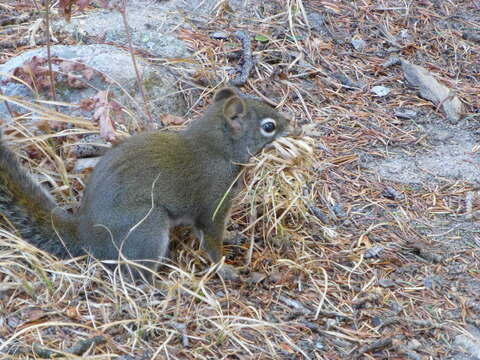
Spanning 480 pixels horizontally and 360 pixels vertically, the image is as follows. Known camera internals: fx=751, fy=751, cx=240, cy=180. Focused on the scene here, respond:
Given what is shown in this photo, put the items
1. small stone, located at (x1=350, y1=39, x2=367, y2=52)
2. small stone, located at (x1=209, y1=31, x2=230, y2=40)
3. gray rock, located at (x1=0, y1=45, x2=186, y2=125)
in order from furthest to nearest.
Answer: small stone, located at (x1=350, y1=39, x2=367, y2=52)
small stone, located at (x1=209, y1=31, x2=230, y2=40)
gray rock, located at (x1=0, y1=45, x2=186, y2=125)

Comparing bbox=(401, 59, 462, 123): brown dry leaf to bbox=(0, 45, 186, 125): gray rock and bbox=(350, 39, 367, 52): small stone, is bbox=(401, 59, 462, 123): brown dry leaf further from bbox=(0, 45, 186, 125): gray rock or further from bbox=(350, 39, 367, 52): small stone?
bbox=(0, 45, 186, 125): gray rock

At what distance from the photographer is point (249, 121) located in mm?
4156

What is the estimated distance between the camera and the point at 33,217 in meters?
3.79

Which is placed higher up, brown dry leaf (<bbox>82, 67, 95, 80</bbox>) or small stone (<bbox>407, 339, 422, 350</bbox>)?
brown dry leaf (<bbox>82, 67, 95, 80</bbox>)

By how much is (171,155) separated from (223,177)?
0.33 meters

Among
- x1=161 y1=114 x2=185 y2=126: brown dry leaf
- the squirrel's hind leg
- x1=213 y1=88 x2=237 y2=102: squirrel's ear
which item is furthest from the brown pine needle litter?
x1=213 y1=88 x2=237 y2=102: squirrel's ear

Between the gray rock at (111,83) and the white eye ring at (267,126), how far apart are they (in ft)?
3.06

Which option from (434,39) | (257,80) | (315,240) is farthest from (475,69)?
(315,240)

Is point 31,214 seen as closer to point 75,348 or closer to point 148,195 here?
point 148,195

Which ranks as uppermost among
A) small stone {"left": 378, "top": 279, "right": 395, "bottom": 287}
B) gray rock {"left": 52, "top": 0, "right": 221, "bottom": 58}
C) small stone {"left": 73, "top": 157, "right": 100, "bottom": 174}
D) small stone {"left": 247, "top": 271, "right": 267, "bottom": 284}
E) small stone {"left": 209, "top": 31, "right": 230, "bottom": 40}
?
gray rock {"left": 52, "top": 0, "right": 221, "bottom": 58}

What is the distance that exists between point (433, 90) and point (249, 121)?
2.06 m

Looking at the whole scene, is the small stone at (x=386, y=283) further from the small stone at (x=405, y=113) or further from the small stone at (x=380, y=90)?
the small stone at (x=380, y=90)

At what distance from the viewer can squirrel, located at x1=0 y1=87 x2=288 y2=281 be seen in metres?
3.75

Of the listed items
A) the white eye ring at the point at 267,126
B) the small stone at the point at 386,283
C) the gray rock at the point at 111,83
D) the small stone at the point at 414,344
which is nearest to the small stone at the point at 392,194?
the small stone at the point at 386,283
